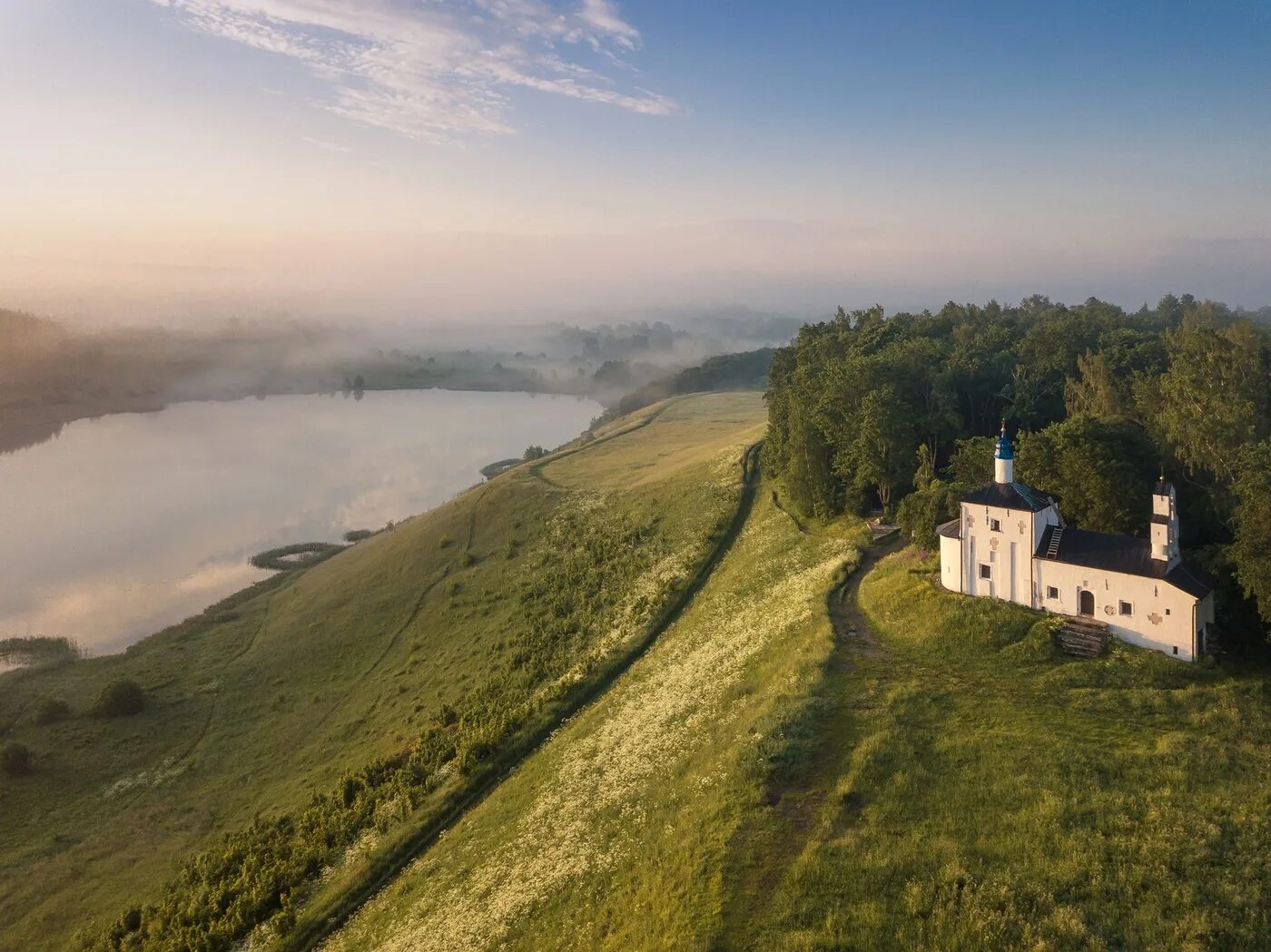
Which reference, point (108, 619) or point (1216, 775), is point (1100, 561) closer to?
point (1216, 775)

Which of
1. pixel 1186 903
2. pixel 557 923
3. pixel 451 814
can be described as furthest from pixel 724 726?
pixel 1186 903

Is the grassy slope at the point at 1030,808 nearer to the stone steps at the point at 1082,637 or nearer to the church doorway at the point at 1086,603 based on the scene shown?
the stone steps at the point at 1082,637

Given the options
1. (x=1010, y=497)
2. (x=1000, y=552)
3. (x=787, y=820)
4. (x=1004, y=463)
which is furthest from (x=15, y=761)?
(x=1004, y=463)

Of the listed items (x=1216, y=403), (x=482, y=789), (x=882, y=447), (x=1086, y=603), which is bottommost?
(x=482, y=789)

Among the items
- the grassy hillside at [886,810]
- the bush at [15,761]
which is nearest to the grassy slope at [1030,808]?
the grassy hillside at [886,810]

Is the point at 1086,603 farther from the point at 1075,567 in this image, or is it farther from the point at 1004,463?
the point at 1004,463

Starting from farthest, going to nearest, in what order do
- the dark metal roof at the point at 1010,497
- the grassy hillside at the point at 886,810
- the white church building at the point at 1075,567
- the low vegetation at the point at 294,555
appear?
the low vegetation at the point at 294,555, the dark metal roof at the point at 1010,497, the white church building at the point at 1075,567, the grassy hillside at the point at 886,810
